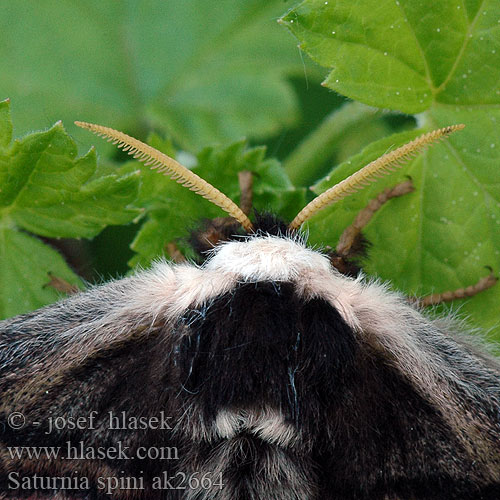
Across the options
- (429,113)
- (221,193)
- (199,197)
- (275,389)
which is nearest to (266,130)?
(199,197)

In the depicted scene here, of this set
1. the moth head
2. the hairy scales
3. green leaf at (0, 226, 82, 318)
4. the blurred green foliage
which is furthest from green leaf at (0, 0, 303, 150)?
the hairy scales

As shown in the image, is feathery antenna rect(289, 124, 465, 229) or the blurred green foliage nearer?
feathery antenna rect(289, 124, 465, 229)

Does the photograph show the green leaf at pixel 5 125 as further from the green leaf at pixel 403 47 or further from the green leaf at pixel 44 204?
the green leaf at pixel 403 47

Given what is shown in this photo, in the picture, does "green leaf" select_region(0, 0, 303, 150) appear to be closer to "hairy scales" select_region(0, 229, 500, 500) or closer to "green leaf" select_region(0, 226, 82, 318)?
"green leaf" select_region(0, 226, 82, 318)

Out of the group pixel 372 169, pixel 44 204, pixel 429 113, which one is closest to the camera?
pixel 372 169

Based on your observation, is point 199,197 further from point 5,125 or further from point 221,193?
point 5,125

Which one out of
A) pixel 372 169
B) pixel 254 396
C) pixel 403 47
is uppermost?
pixel 403 47
